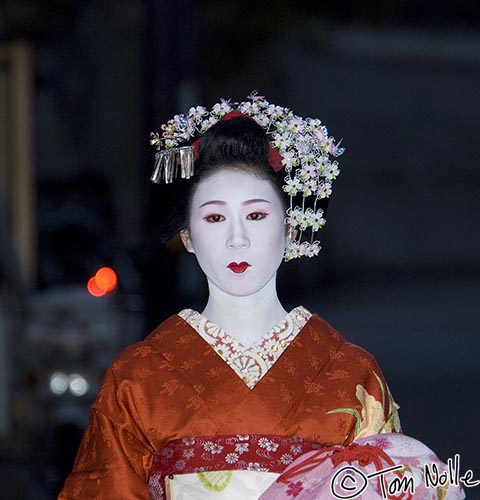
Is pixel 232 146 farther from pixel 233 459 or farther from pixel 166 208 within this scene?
pixel 233 459

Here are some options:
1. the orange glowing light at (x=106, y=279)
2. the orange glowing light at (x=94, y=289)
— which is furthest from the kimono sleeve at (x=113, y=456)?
the orange glowing light at (x=106, y=279)

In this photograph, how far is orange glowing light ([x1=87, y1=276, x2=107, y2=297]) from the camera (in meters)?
7.14

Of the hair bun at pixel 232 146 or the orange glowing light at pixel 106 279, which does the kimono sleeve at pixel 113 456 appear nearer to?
the hair bun at pixel 232 146

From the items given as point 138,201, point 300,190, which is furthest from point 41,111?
point 300,190

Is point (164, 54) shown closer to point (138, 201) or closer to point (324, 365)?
point (324, 365)

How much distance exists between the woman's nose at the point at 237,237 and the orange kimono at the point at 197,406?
0.27 metres

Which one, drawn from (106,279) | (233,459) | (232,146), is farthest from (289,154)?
(106,279)

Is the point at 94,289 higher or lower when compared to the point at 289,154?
lower

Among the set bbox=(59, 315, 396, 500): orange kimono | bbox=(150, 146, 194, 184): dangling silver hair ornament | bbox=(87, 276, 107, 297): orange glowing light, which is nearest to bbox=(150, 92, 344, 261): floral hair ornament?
bbox=(150, 146, 194, 184): dangling silver hair ornament

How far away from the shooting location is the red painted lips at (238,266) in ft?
10.1

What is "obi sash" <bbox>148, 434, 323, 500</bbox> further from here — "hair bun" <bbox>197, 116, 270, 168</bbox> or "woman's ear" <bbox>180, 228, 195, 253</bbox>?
"hair bun" <bbox>197, 116, 270, 168</bbox>

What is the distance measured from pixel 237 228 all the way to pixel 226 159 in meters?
0.18

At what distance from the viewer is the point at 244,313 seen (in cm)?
315

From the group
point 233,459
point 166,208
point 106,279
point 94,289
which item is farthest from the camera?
point 106,279
